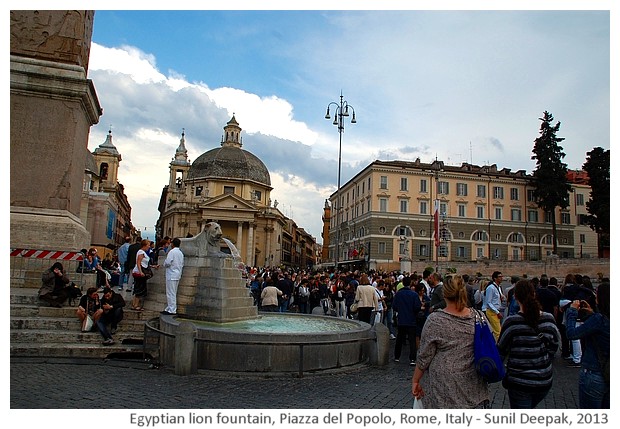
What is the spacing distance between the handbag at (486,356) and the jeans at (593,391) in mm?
1460

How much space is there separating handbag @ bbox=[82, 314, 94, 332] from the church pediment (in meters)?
62.7

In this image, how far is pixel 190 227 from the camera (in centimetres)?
7394

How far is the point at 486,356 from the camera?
344 centimetres

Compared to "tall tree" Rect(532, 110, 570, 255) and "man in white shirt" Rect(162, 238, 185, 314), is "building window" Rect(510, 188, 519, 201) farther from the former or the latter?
"man in white shirt" Rect(162, 238, 185, 314)

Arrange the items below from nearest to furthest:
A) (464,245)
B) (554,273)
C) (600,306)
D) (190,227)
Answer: (600,306) < (554,273) < (464,245) < (190,227)

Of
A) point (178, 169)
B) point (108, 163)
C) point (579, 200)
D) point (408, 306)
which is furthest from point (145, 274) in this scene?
point (178, 169)

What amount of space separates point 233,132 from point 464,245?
149ft

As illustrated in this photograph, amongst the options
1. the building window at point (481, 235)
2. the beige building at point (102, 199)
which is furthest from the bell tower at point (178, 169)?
the building window at point (481, 235)

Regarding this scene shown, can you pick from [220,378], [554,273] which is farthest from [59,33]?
[554,273]

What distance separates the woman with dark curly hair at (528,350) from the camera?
148 inches

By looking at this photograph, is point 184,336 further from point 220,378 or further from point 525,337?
point 525,337

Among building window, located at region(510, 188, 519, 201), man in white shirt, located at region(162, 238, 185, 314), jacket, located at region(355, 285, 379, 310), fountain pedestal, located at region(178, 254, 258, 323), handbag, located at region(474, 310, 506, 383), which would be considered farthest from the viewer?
building window, located at region(510, 188, 519, 201)

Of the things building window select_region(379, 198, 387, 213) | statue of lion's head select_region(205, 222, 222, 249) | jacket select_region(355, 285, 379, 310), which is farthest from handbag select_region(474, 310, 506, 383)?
building window select_region(379, 198, 387, 213)

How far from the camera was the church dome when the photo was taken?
77938 millimetres
